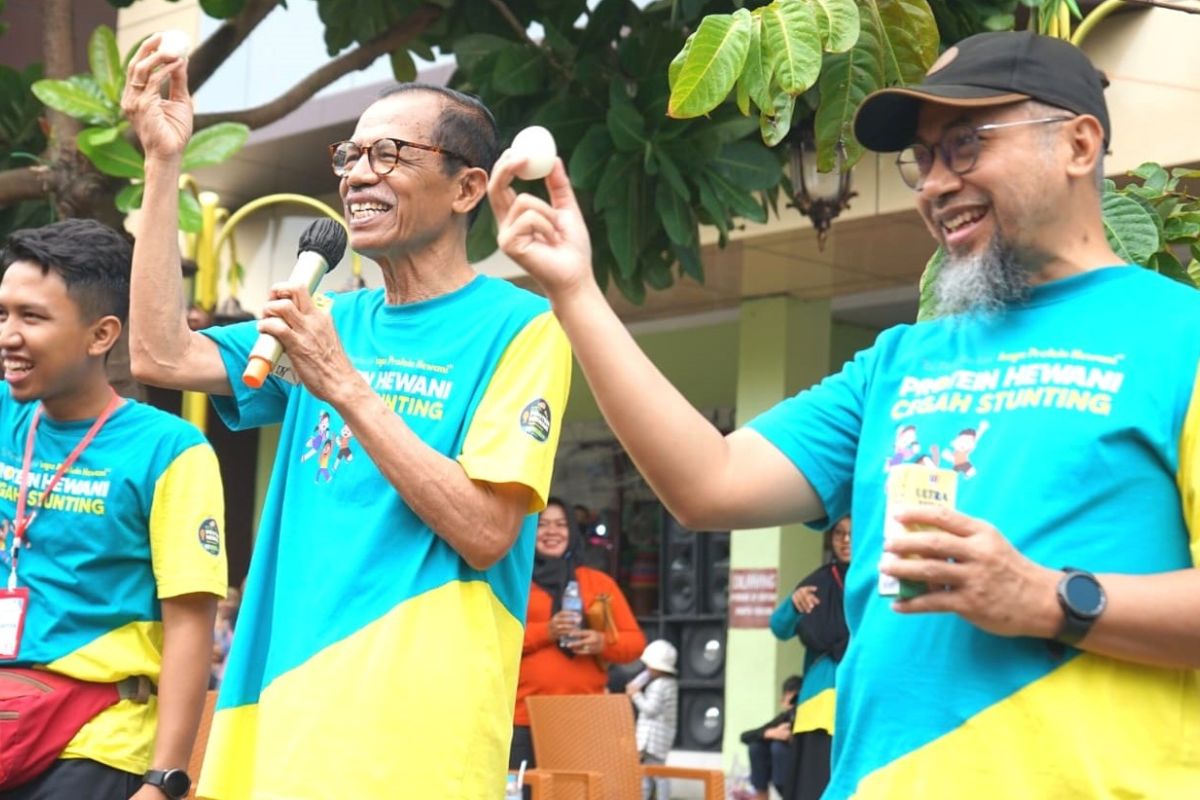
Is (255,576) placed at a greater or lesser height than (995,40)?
lesser

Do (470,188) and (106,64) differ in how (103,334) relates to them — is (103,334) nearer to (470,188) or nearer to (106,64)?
(470,188)

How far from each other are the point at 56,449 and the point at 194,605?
47 cm

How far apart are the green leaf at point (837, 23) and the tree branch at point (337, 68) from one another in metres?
4.13

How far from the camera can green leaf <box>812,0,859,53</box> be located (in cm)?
367

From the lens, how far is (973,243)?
100 inches

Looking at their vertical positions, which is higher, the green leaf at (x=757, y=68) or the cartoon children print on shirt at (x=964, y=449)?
the green leaf at (x=757, y=68)

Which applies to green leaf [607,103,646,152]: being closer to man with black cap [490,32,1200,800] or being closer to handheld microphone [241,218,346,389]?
handheld microphone [241,218,346,389]

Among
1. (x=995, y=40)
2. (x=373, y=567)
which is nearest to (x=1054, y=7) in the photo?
(x=995, y=40)

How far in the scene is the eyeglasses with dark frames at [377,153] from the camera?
11.4 feet

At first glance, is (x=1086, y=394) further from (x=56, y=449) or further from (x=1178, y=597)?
(x=56, y=449)

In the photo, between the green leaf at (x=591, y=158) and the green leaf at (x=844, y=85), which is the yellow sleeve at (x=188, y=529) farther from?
the green leaf at (x=591, y=158)

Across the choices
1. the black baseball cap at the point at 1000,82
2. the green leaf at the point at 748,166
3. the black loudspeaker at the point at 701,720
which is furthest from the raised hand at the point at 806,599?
the black baseball cap at the point at 1000,82

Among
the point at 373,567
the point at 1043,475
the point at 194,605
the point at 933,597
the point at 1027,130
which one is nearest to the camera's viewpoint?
the point at 933,597

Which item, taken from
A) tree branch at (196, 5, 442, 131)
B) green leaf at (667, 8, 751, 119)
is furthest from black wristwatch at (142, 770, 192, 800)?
tree branch at (196, 5, 442, 131)
